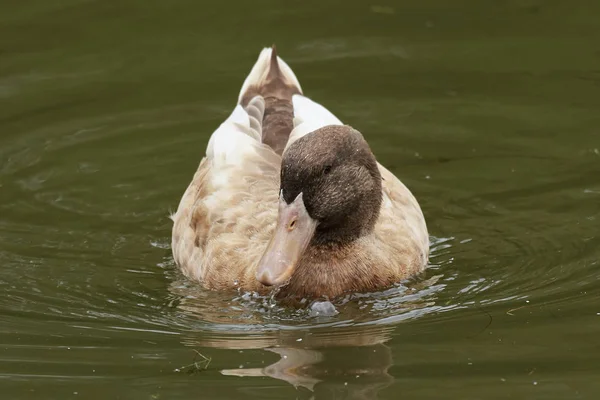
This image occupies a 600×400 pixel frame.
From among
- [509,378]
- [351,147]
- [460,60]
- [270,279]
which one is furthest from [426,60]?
[509,378]

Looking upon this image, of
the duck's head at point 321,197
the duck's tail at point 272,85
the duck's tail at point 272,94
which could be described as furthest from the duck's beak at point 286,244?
the duck's tail at point 272,85

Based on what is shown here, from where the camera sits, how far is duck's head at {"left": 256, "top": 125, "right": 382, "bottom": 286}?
8.36 metres

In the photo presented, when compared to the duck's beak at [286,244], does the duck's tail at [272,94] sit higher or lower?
higher

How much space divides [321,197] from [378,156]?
327cm

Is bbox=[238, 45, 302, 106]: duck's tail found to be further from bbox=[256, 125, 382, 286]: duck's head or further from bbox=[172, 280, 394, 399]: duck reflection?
bbox=[172, 280, 394, 399]: duck reflection

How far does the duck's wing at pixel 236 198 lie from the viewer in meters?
9.37

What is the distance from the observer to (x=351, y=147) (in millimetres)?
8922

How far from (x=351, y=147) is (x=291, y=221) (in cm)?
80

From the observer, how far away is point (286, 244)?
8.37 metres

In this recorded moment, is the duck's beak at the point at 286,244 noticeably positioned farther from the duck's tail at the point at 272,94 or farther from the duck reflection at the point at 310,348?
the duck's tail at the point at 272,94

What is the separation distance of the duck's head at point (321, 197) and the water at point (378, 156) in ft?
1.53

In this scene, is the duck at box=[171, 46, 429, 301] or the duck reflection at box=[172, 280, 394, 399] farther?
the duck at box=[171, 46, 429, 301]

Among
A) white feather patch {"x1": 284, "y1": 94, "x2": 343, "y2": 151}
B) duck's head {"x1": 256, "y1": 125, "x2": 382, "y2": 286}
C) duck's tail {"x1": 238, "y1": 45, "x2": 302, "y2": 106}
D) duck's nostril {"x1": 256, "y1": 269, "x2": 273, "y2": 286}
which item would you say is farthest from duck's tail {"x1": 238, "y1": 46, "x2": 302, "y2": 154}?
duck's nostril {"x1": 256, "y1": 269, "x2": 273, "y2": 286}

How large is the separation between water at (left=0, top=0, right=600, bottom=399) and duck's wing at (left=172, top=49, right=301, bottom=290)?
0.20 metres
